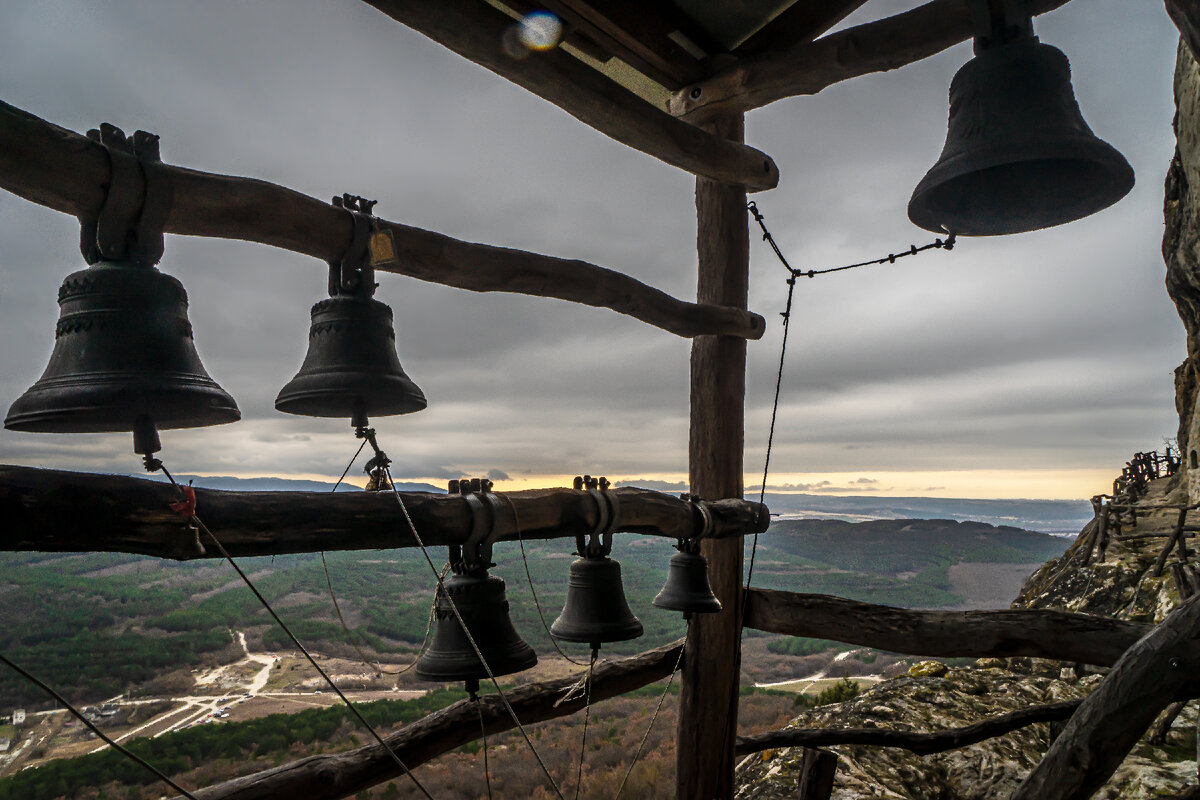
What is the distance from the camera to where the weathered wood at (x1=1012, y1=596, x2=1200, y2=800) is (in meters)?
2.58

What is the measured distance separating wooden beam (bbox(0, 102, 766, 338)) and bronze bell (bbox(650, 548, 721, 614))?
1.24 m

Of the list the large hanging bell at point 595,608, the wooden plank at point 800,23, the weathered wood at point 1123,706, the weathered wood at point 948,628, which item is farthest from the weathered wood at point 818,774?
the wooden plank at point 800,23

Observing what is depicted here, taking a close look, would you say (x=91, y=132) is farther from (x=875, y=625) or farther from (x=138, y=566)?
(x=138, y=566)

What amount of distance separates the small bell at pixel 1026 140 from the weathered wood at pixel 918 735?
319 centimetres

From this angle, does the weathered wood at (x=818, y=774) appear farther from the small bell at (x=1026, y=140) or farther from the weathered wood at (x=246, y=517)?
the small bell at (x=1026, y=140)

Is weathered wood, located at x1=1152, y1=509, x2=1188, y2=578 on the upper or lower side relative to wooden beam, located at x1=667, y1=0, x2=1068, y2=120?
lower

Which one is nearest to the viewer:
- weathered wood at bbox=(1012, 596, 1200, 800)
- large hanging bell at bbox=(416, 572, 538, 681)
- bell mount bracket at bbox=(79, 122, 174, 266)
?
bell mount bracket at bbox=(79, 122, 174, 266)

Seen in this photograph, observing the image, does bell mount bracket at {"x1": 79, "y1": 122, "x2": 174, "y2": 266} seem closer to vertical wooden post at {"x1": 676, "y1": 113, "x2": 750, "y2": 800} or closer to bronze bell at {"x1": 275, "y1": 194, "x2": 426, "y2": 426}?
bronze bell at {"x1": 275, "y1": 194, "x2": 426, "y2": 426}

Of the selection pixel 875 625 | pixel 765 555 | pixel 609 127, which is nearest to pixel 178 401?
pixel 609 127

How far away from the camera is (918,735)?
14.5 ft

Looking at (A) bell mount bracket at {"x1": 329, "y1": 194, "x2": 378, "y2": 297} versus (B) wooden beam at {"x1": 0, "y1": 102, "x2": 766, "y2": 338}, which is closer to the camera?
(B) wooden beam at {"x1": 0, "y1": 102, "x2": 766, "y2": 338}

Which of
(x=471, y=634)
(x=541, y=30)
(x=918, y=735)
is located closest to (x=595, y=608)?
(x=471, y=634)

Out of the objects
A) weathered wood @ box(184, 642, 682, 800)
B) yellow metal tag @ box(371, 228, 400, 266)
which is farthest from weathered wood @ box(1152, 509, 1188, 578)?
yellow metal tag @ box(371, 228, 400, 266)

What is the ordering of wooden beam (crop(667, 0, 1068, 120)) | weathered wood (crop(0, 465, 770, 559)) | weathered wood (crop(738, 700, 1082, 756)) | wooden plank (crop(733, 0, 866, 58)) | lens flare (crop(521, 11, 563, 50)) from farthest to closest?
weathered wood (crop(738, 700, 1082, 756)) < wooden plank (crop(733, 0, 866, 58)) < wooden beam (crop(667, 0, 1068, 120)) < lens flare (crop(521, 11, 563, 50)) < weathered wood (crop(0, 465, 770, 559))
